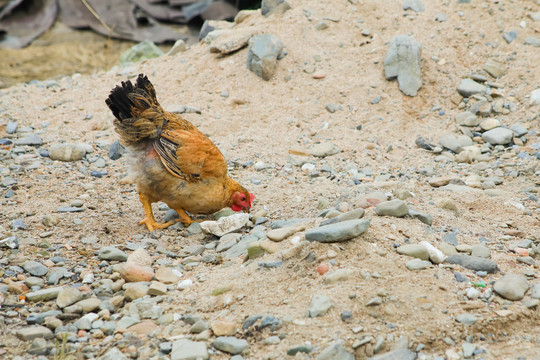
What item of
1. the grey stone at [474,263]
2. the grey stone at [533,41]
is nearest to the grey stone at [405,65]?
the grey stone at [533,41]

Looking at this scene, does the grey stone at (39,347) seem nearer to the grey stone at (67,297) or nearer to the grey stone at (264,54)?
the grey stone at (67,297)

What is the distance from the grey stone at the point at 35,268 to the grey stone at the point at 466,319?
10.7 feet

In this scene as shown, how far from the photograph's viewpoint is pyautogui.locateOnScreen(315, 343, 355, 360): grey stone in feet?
10.9

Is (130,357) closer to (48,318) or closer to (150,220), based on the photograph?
(48,318)

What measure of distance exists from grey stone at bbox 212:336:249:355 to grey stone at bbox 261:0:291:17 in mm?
7285

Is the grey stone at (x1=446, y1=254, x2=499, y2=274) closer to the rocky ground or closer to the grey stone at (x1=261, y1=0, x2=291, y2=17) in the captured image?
the rocky ground

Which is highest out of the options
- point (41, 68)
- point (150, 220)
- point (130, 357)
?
point (130, 357)

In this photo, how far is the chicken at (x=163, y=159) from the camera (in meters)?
Result: 5.71

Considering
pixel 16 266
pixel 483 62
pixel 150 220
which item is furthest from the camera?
pixel 483 62

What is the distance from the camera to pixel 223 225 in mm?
5551

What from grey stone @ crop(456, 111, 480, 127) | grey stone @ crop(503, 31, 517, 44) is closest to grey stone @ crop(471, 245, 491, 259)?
grey stone @ crop(456, 111, 480, 127)

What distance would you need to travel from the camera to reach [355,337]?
349 cm

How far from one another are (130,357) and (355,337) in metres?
1.41

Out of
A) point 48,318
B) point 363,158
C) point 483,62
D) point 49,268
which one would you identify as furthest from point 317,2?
point 48,318
